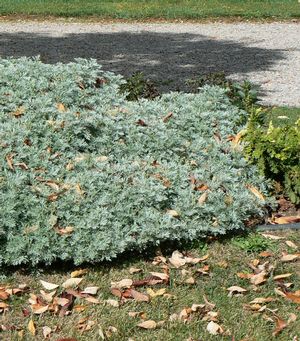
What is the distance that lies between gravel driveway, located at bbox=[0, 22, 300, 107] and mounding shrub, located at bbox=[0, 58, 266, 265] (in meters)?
2.89

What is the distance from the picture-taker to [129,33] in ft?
41.6

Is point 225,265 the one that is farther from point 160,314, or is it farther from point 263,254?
point 160,314

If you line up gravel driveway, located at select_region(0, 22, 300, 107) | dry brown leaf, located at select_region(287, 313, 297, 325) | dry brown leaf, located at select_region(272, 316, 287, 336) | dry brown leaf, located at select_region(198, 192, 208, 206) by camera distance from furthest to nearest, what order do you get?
gravel driveway, located at select_region(0, 22, 300, 107) < dry brown leaf, located at select_region(198, 192, 208, 206) < dry brown leaf, located at select_region(287, 313, 297, 325) < dry brown leaf, located at select_region(272, 316, 287, 336)

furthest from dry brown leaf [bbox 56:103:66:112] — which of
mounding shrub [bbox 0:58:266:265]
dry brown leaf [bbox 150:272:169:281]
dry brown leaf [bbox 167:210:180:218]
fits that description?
dry brown leaf [bbox 150:272:169:281]

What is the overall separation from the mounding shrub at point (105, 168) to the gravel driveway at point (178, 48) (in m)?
2.89

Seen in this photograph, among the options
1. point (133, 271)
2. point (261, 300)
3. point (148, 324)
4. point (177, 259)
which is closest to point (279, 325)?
point (261, 300)

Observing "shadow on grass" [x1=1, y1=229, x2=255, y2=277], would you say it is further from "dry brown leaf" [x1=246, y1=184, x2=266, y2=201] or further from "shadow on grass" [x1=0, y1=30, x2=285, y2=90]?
"shadow on grass" [x1=0, y1=30, x2=285, y2=90]

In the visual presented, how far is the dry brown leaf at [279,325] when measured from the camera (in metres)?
3.95

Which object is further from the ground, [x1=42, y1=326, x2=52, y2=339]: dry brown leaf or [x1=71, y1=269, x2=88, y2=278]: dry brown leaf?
[x1=71, y1=269, x2=88, y2=278]: dry brown leaf

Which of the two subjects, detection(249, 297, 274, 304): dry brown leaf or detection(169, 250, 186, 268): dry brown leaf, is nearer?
detection(249, 297, 274, 304): dry brown leaf

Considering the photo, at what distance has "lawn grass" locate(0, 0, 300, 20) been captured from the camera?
14031 mm

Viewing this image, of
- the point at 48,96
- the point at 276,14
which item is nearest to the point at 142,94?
the point at 48,96

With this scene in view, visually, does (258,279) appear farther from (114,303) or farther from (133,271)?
(114,303)

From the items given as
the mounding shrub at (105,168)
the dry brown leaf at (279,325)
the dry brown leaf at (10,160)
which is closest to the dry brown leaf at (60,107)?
the mounding shrub at (105,168)
